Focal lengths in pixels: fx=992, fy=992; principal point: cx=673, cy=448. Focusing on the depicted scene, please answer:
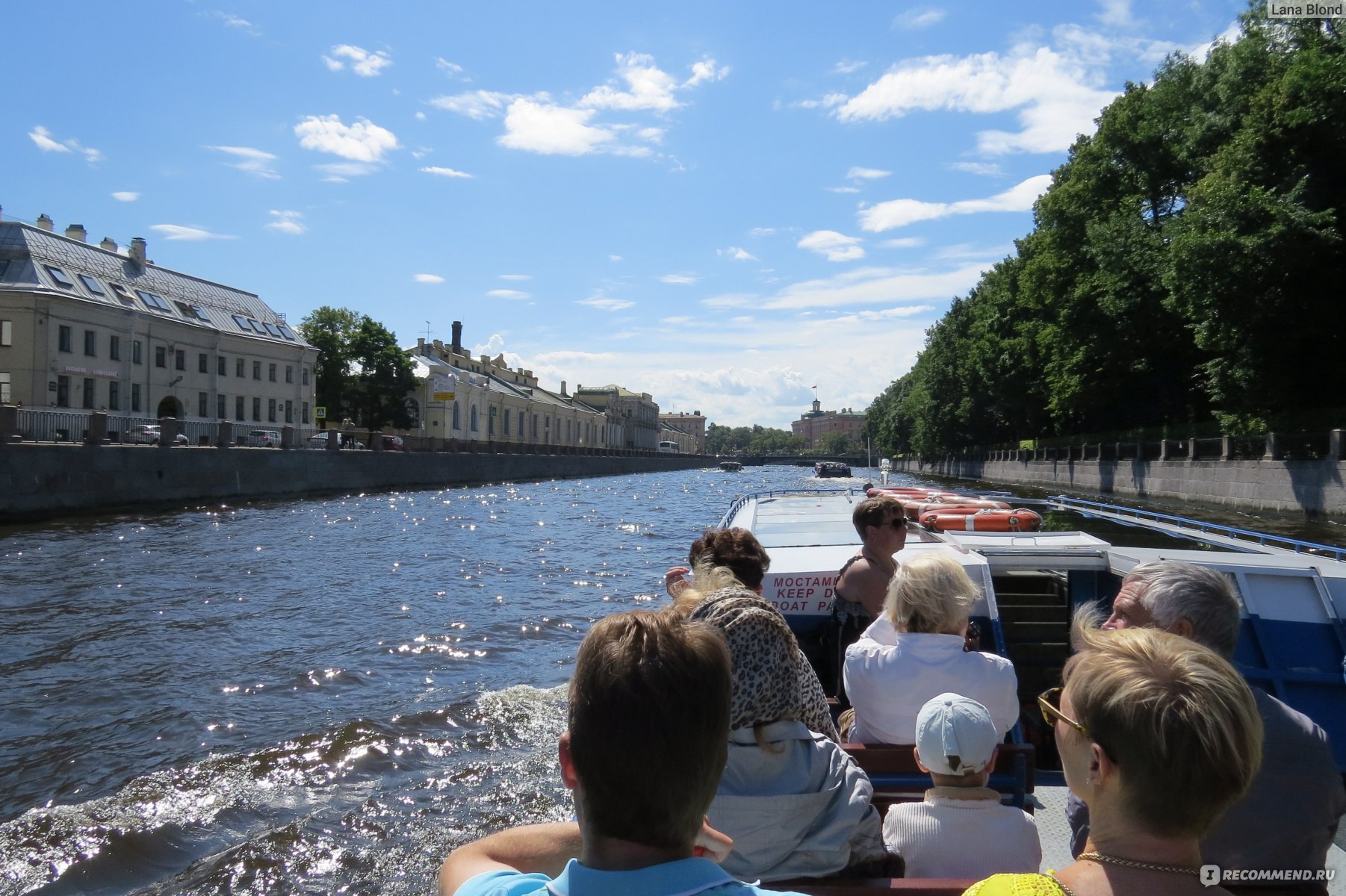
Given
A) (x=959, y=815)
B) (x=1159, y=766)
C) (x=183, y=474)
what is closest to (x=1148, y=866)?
(x=1159, y=766)

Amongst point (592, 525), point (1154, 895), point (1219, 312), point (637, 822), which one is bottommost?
point (592, 525)

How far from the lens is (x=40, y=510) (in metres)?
28.3

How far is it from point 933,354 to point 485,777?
85465 millimetres

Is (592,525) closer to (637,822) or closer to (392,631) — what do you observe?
(392,631)

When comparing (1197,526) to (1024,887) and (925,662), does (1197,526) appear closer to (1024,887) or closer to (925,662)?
(925,662)

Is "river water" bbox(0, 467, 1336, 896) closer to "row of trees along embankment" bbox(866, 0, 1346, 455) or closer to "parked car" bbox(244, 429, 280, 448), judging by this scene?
"row of trees along embankment" bbox(866, 0, 1346, 455)

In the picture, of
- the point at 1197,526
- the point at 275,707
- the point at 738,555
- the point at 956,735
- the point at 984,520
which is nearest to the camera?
the point at 956,735

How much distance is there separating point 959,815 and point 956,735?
30 centimetres

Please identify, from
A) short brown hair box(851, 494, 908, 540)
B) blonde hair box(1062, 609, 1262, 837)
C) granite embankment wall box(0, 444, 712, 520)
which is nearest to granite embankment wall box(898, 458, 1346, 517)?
short brown hair box(851, 494, 908, 540)

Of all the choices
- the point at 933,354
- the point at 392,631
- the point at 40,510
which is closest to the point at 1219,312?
the point at 392,631

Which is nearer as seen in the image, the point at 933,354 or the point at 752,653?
the point at 752,653

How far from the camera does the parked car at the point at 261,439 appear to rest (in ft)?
143

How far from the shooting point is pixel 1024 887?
1700 mm

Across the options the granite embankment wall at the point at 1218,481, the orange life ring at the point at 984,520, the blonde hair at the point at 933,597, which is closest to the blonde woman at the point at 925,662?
the blonde hair at the point at 933,597
